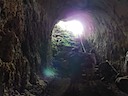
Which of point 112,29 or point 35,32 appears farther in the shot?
point 112,29

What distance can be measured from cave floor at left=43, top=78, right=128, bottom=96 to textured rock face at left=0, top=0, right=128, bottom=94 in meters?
0.79

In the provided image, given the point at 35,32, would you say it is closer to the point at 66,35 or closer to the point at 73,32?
the point at 66,35

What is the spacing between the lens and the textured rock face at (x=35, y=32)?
5609 millimetres

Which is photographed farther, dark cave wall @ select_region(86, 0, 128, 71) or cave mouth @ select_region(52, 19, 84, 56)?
cave mouth @ select_region(52, 19, 84, 56)

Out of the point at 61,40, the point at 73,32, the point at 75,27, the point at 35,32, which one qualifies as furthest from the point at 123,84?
the point at 73,32

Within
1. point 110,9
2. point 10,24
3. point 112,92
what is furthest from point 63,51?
point 10,24

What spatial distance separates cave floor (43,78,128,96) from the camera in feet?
26.1

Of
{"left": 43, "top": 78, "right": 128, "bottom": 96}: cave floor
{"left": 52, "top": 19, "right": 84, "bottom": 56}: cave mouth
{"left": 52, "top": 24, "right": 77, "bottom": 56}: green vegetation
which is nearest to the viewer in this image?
{"left": 43, "top": 78, "right": 128, "bottom": 96}: cave floor

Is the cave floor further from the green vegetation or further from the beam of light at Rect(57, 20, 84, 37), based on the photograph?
the beam of light at Rect(57, 20, 84, 37)

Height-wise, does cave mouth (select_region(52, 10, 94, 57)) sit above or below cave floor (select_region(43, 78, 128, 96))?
above

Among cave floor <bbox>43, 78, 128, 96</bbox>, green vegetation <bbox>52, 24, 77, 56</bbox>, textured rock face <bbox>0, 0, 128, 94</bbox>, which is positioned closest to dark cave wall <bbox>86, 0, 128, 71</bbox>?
textured rock face <bbox>0, 0, 128, 94</bbox>

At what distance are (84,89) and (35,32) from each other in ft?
9.33

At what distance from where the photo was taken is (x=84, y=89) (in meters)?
8.57

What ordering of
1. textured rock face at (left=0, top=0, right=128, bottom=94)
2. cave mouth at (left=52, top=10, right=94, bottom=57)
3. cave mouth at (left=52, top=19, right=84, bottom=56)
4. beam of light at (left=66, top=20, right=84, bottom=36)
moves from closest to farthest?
textured rock face at (left=0, top=0, right=128, bottom=94) < cave mouth at (left=52, top=10, right=94, bottom=57) < cave mouth at (left=52, top=19, right=84, bottom=56) < beam of light at (left=66, top=20, right=84, bottom=36)
